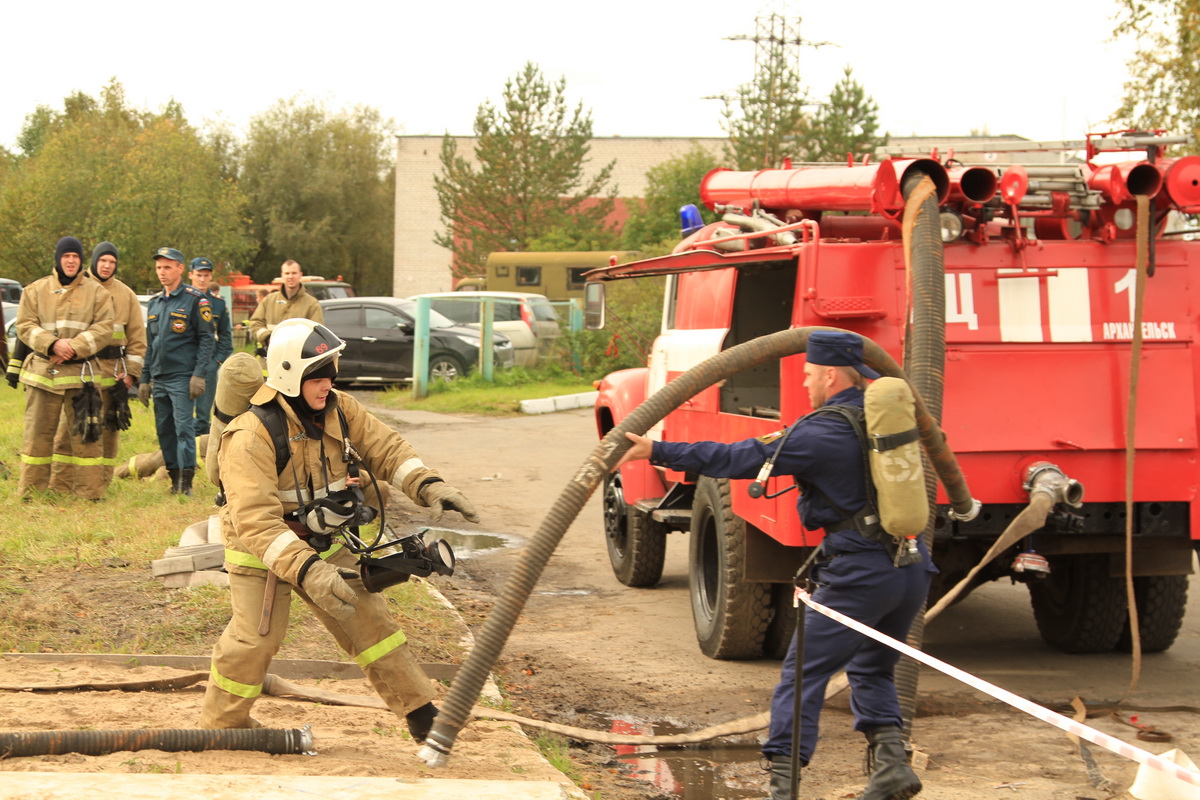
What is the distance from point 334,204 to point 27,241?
21752mm

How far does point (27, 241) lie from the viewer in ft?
121

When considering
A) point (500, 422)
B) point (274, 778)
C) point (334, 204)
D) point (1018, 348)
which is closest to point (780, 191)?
point (1018, 348)

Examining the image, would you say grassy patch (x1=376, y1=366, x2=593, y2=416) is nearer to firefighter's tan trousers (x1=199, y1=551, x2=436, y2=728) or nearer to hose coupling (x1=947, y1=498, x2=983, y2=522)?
hose coupling (x1=947, y1=498, x2=983, y2=522)

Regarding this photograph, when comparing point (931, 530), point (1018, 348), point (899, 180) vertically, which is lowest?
point (931, 530)

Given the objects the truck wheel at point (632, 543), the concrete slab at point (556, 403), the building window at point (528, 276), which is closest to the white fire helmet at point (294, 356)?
the truck wheel at point (632, 543)

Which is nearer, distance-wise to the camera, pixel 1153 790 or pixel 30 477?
pixel 1153 790

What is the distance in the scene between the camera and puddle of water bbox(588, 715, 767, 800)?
4988mm

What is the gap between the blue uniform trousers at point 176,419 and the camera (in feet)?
32.3

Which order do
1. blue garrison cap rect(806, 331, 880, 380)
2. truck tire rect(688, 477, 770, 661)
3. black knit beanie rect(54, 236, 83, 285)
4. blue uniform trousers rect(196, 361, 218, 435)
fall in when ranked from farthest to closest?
blue uniform trousers rect(196, 361, 218, 435)
black knit beanie rect(54, 236, 83, 285)
truck tire rect(688, 477, 770, 661)
blue garrison cap rect(806, 331, 880, 380)

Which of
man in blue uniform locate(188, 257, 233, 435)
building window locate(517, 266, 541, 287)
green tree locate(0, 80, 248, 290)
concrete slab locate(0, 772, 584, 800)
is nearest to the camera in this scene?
concrete slab locate(0, 772, 584, 800)

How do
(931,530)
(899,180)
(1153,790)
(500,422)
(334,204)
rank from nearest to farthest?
(1153,790) < (931,530) < (899,180) < (500,422) < (334,204)

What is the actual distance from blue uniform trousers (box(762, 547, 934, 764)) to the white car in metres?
19.0

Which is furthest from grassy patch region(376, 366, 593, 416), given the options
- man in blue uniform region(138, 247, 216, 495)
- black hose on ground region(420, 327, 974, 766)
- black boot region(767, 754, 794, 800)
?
black boot region(767, 754, 794, 800)

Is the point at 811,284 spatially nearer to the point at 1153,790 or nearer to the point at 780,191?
the point at 780,191
